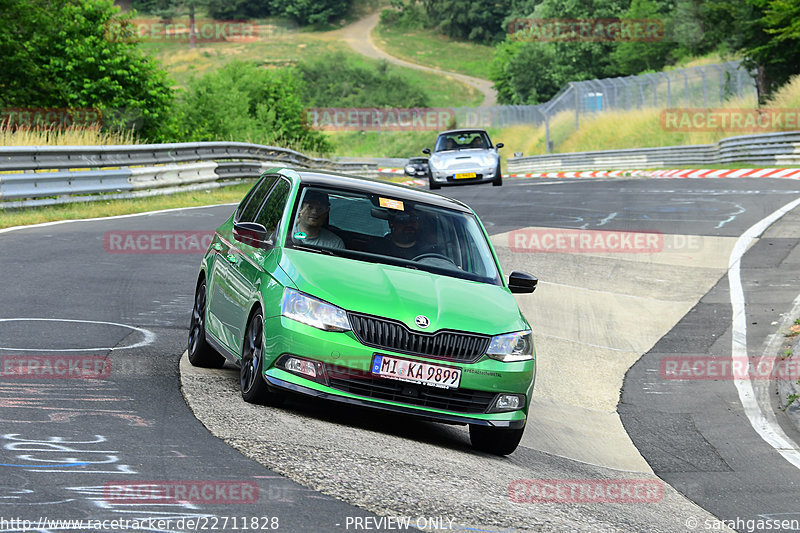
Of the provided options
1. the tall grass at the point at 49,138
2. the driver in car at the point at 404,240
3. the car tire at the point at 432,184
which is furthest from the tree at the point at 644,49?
the driver in car at the point at 404,240

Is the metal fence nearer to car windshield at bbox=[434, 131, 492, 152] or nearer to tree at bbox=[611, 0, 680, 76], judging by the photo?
car windshield at bbox=[434, 131, 492, 152]

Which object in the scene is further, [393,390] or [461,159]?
[461,159]

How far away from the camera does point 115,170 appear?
73.7 ft

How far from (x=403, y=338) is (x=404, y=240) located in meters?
1.39

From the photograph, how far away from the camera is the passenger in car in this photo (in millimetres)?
7895

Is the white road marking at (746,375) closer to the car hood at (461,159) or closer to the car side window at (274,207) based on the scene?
the car side window at (274,207)

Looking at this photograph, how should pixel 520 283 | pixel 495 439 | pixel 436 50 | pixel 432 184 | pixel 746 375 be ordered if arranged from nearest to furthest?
pixel 495 439, pixel 520 283, pixel 746 375, pixel 432 184, pixel 436 50

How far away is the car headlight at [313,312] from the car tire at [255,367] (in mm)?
308

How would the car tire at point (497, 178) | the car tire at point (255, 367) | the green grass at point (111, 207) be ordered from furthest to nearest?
the car tire at point (497, 178) → the green grass at point (111, 207) → the car tire at point (255, 367)

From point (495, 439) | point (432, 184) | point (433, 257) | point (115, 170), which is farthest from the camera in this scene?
point (432, 184)

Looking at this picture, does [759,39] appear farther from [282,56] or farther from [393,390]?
[282,56]

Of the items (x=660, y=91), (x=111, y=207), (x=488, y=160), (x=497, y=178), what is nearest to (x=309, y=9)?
(x=660, y=91)

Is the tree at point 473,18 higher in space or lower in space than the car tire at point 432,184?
higher

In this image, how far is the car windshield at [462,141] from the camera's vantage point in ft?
102
